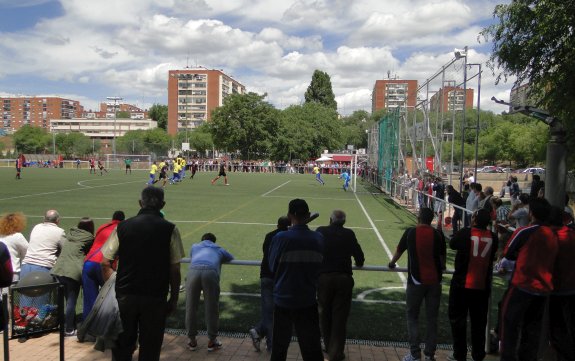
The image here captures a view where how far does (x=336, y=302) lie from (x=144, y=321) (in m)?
2.07

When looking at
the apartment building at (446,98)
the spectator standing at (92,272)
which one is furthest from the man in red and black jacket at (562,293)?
the apartment building at (446,98)

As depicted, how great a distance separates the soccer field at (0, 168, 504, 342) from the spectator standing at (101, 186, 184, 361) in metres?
2.45

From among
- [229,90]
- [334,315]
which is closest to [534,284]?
[334,315]

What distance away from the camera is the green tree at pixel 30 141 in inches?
4801

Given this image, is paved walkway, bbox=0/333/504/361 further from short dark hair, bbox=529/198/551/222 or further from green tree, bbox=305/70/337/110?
green tree, bbox=305/70/337/110

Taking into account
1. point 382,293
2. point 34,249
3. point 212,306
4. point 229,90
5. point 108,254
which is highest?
point 229,90

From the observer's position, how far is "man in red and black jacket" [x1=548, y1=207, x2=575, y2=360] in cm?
477

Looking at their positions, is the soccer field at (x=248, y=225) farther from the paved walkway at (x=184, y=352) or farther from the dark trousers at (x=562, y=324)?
the dark trousers at (x=562, y=324)

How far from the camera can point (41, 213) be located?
17.3 metres

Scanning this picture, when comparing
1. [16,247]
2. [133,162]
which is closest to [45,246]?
[16,247]

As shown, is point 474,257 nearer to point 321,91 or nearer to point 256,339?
point 256,339

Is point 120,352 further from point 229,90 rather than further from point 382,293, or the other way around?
point 229,90

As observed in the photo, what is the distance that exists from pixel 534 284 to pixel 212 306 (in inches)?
132

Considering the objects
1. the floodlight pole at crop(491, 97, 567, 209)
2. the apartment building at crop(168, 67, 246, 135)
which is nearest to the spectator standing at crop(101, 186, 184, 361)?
the floodlight pole at crop(491, 97, 567, 209)
